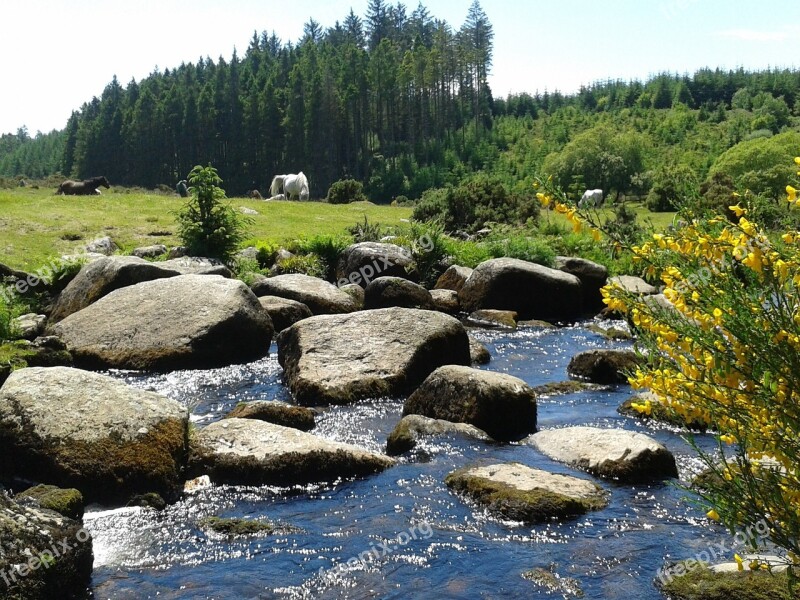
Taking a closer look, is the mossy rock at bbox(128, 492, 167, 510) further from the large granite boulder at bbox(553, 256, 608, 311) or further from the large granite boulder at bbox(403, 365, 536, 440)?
the large granite boulder at bbox(553, 256, 608, 311)

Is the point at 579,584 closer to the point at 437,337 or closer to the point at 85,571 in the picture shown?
the point at 85,571

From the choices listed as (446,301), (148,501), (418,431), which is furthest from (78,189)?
(148,501)

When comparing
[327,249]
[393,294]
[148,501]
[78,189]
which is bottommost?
[148,501]

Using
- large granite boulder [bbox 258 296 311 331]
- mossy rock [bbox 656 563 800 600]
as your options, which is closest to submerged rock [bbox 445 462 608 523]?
mossy rock [bbox 656 563 800 600]

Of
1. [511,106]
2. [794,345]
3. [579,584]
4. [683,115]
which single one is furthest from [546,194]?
[511,106]

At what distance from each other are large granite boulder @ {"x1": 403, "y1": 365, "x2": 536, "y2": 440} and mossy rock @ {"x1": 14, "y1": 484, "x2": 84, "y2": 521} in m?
5.50

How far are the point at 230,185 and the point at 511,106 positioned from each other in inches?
1853

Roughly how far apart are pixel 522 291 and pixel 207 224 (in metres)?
9.89

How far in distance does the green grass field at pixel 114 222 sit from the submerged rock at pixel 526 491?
17851 millimetres

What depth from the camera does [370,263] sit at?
2462cm

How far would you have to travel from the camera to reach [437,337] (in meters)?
15.2

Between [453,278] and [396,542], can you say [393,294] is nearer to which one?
[453,278]

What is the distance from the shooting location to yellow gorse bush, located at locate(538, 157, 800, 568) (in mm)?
4781

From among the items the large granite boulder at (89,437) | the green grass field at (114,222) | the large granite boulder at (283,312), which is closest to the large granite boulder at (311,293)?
the large granite boulder at (283,312)
